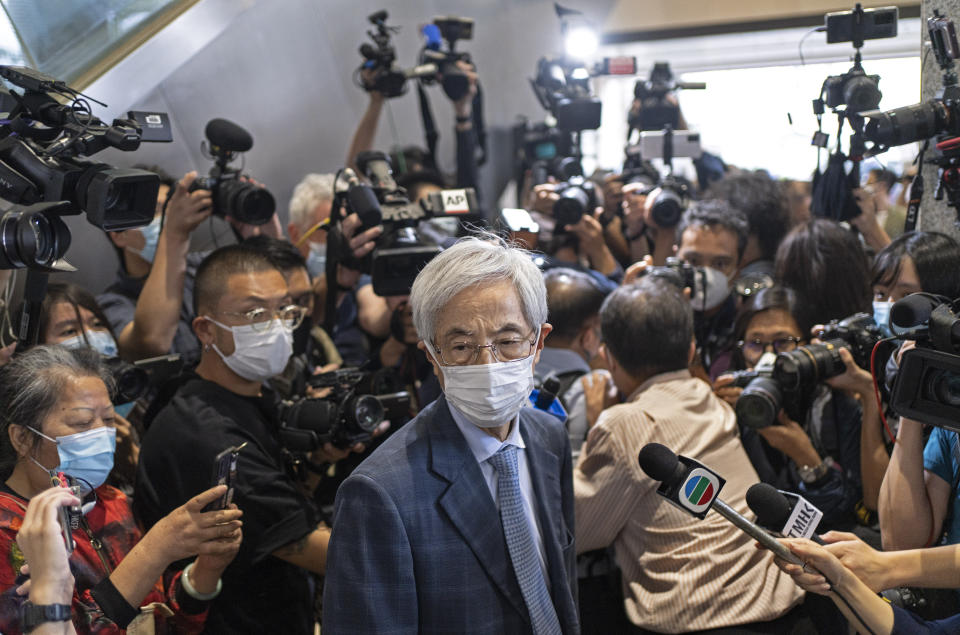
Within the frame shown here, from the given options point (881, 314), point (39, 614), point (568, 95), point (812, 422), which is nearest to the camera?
point (39, 614)

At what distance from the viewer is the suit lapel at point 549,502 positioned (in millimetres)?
1709

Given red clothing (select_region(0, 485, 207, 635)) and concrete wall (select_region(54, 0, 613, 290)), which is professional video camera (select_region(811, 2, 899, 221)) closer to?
red clothing (select_region(0, 485, 207, 635))

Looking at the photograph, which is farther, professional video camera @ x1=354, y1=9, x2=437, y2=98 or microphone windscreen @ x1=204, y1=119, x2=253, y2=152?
professional video camera @ x1=354, y1=9, x2=437, y2=98

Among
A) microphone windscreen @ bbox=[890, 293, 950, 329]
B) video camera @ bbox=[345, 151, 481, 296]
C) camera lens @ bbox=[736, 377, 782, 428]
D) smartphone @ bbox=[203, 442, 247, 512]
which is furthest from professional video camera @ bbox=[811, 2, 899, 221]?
smartphone @ bbox=[203, 442, 247, 512]

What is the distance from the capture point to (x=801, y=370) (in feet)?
7.50

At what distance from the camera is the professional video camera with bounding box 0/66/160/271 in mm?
1854

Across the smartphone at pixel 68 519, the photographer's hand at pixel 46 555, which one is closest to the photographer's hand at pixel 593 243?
the smartphone at pixel 68 519

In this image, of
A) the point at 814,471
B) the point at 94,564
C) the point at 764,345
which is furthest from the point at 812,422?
the point at 94,564

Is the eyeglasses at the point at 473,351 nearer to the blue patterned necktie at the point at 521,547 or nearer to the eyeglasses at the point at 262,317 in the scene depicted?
the blue patterned necktie at the point at 521,547

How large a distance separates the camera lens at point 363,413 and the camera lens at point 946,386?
1330mm

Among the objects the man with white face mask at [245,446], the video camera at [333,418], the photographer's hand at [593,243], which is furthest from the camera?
the photographer's hand at [593,243]

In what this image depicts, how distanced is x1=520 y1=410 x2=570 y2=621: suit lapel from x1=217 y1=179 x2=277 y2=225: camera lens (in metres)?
1.26

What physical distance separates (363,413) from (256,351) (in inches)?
12.7

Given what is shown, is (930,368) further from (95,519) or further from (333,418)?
(95,519)
